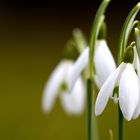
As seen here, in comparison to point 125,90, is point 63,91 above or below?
above

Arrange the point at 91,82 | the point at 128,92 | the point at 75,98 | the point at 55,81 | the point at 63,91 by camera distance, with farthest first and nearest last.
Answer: the point at 75,98
the point at 63,91
the point at 55,81
the point at 91,82
the point at 128,92

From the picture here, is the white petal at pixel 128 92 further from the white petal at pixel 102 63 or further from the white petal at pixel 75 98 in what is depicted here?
the white petal at pixel 75 98

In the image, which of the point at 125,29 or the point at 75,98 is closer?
the point at 125,29

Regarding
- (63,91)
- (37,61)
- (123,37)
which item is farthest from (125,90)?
(37,61)

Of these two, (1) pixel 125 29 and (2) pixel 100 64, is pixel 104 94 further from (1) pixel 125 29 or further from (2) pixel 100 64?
(2) pixel 100 64

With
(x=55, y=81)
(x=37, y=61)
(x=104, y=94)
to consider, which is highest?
(x=37, y=61)

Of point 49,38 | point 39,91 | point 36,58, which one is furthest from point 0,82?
point 49,38

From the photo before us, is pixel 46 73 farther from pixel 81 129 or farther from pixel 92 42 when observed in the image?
pixel 92 42
